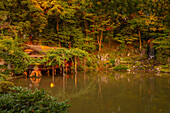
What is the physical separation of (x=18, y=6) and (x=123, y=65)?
14261mm

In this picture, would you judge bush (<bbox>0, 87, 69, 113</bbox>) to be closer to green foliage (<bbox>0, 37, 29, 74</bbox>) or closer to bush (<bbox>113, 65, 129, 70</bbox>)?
green foliage (<bbox>0, 37, 29, 74</bbox>)

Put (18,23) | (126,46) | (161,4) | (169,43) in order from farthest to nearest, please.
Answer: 1. (126,46)
2. (161,4)
3. (169,43)
4. (18,23)

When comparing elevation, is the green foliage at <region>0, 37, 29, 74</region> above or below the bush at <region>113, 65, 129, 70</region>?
above

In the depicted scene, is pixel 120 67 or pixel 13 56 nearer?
pixel 13 56

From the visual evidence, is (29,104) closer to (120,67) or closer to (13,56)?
(13,56)

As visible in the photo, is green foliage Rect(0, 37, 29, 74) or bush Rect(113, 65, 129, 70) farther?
bush Rect(113, 65, 129, 70)

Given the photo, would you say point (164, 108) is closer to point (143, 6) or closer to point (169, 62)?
point (169, 62)

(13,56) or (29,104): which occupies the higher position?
(13,56)

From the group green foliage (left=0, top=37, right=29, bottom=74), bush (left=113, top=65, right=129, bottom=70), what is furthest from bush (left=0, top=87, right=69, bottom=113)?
bush (left=113, top=65, right=129, bottom=70)

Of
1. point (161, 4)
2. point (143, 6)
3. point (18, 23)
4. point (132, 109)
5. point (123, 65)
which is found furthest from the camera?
point (143, 6)

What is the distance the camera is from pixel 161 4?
2122 cm

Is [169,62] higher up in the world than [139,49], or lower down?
lower down

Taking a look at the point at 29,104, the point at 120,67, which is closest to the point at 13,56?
the point at 29,104

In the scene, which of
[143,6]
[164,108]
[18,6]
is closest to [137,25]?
[143,6]
